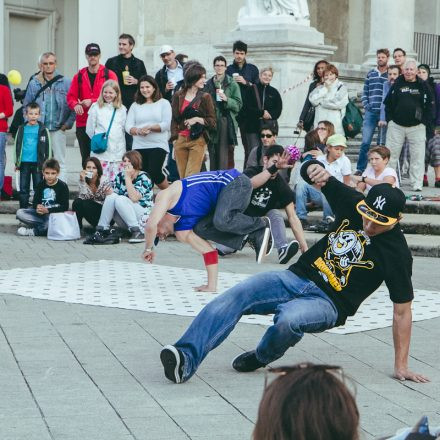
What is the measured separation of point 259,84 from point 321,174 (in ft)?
29.1

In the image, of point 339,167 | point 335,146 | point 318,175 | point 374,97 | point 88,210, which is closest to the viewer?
point 318,175

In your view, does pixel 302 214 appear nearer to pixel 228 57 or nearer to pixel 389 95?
pixel 389 95

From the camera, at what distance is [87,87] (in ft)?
47.5

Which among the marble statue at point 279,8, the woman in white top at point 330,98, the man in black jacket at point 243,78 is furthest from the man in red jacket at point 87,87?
the marble statue at point 279,8

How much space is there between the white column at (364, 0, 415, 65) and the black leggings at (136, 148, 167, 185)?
28.9ft

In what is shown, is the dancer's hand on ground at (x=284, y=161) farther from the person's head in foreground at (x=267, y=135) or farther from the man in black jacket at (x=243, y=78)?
the man in black jacket at (x=243, y=78)

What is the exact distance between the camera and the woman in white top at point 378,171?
38.5ft

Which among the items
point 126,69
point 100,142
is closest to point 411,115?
point 126,69

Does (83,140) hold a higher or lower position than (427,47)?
lower

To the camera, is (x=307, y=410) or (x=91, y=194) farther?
(x=91, y=194)

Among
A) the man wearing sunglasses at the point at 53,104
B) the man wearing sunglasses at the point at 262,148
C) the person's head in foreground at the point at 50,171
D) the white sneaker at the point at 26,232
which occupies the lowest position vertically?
the white sneaker at the point at 26,232

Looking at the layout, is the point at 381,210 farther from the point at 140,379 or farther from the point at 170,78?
the point at 170,78

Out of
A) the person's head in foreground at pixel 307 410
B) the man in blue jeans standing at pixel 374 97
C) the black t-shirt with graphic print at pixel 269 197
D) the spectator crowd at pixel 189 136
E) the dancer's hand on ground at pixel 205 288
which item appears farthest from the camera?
the man in blue jeans standing at pixel 374 97

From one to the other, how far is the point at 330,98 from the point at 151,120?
2614mm
